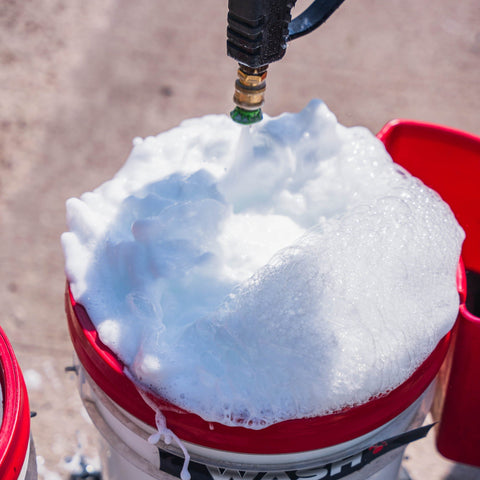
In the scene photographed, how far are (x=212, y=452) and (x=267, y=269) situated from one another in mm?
150

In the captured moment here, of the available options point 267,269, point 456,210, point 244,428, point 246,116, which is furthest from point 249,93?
point 456,210

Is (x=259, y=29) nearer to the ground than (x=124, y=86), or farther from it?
farther from it

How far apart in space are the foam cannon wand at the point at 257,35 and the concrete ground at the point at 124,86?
0.62m

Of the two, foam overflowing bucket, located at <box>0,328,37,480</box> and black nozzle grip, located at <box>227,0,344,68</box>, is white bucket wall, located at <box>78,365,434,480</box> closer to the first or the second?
foam overflowing bucket, located at <box>0,328,37,480</box>

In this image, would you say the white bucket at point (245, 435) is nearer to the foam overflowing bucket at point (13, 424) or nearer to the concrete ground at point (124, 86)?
the foam overflowing bucket at point (13, 424)

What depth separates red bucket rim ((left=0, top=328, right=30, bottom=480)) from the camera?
525 mm

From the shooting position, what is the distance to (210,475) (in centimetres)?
55

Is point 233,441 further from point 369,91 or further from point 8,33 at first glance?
point 8,33

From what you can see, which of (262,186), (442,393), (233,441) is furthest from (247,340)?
(442,393)

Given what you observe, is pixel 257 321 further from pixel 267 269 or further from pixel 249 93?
pixel 249 93

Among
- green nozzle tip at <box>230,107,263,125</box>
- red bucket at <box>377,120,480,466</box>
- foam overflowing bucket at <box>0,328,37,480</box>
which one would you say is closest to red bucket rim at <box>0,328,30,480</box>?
foam overflowing bucket at <box>0,328,37,480</box>

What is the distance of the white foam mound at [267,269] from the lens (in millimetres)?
533

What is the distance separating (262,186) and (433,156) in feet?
0.84

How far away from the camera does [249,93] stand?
584 mm
